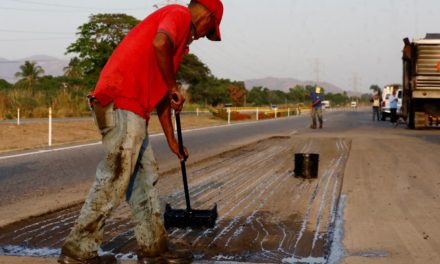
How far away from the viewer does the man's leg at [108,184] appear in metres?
4.09

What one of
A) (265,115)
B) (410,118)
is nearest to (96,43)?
(265,115)

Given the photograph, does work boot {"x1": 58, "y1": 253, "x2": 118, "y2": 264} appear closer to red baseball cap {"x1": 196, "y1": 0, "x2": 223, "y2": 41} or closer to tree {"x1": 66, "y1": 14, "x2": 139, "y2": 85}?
red baseball cap {"x1": 196, "y1": 0, "x2": 223, "y2": 41}

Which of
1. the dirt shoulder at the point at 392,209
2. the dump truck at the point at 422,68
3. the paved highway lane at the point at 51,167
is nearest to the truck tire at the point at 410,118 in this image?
the dump truck at the point at 422,68

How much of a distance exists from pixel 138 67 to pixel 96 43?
49.1m

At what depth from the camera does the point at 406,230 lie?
576cm

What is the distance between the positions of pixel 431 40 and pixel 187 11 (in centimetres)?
2087

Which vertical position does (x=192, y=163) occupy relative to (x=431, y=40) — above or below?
below

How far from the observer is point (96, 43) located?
51.6 metres

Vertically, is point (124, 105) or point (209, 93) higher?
point (209, 93)

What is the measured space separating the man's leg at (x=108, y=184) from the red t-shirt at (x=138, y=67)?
0.34ft

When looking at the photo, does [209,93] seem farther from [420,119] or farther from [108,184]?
[108,184]

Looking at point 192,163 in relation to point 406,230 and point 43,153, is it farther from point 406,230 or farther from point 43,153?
point 406,230

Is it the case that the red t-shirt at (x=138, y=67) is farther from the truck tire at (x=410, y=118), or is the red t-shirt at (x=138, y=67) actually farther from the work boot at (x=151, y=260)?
the truck tire at (x=410, y=118)

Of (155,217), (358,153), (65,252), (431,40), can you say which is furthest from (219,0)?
Answer: (431,40)
